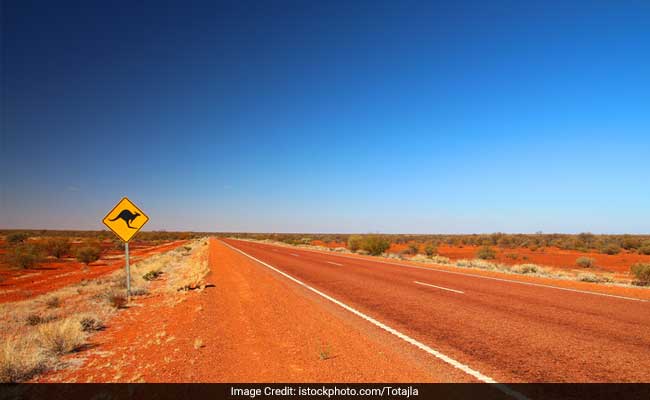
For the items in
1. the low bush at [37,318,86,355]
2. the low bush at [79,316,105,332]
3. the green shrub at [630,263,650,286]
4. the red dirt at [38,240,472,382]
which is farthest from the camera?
the green shrub at [630,263,650,286]

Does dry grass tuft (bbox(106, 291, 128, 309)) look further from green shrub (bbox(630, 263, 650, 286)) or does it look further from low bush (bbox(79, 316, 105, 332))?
green shrub (bbox(630, 263, 650, 286))

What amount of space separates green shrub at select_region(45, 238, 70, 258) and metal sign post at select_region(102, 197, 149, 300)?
97.7 feet

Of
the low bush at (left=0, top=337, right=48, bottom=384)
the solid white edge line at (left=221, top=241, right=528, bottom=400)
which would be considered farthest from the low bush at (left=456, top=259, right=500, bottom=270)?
the low bush at (left=0, top=337, right=48, bottom=384)

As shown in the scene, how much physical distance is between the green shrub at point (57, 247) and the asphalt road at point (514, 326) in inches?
1276

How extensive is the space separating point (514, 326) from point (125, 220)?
32.8ft

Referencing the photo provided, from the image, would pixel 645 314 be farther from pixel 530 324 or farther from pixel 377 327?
pixel 377 327

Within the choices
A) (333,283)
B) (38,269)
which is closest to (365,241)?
(333,283)

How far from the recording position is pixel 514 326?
21.5ft

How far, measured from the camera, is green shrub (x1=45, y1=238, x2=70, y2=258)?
31.6 metres

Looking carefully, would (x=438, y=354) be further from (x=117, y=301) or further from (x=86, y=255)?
(x=86, y=255)

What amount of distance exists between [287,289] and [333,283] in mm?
2049

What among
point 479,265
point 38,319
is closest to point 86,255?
point 38,319

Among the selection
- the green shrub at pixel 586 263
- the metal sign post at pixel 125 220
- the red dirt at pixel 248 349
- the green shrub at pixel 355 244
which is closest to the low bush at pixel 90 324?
the red dirt at pixel 248 349

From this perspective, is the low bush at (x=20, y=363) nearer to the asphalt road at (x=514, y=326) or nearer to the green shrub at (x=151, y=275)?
the asphalt road at (x=514, y=326)
